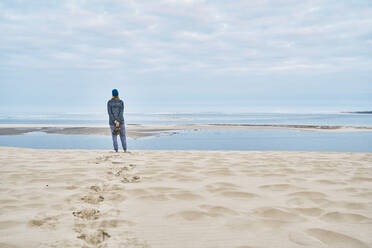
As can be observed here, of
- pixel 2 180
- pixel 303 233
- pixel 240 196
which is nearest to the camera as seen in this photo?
pixel 303 233

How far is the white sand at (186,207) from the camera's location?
255 cm

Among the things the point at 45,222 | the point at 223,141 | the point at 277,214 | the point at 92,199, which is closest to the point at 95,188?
the point at 92,199

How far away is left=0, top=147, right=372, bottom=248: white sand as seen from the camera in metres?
2.55

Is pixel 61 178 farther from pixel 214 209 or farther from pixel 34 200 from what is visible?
pixel 214 209

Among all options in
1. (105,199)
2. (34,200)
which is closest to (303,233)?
(105,199)

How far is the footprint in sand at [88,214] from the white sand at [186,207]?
0.01m

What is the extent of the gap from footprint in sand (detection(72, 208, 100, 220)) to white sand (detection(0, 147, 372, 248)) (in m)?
0.01

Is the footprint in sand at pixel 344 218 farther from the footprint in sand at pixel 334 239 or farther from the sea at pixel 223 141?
the sea at pixel 223 141

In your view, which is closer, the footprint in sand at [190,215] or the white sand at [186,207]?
the white sand at [186,207]

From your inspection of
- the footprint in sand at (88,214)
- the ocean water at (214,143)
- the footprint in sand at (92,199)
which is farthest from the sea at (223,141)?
the footprint in sand at (88,214)

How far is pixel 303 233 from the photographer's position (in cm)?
264

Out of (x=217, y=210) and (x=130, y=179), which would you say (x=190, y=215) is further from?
(x=130, y=179)

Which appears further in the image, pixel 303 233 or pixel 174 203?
pixel 174 203

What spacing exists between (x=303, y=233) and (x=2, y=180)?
15.4 feet
